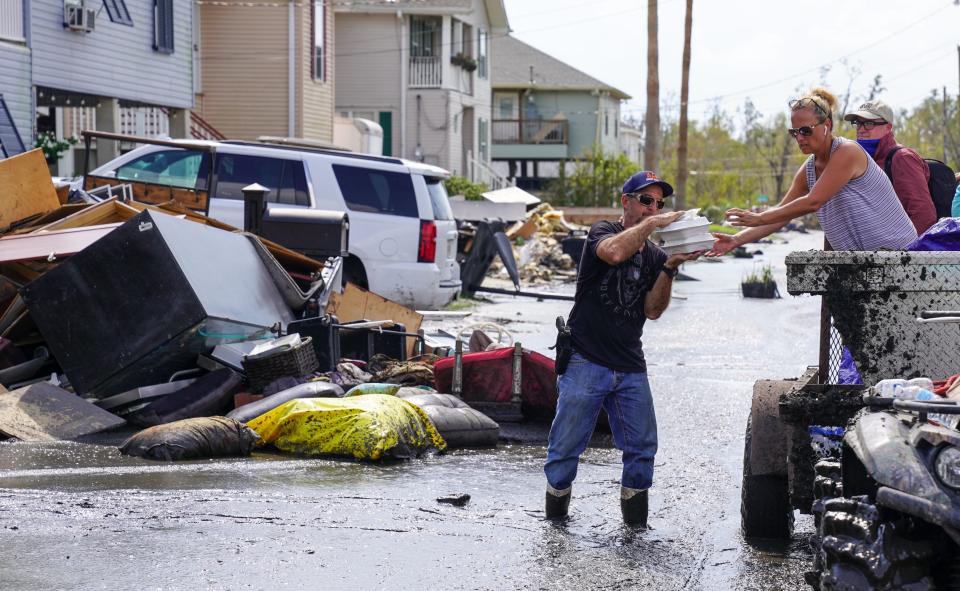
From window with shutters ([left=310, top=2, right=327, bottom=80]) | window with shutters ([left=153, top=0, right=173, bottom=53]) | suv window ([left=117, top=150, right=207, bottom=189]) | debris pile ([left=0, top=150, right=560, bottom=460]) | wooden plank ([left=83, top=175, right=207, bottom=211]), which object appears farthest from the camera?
window with shutters ([left=310, top=2, right=327, bottom=80])

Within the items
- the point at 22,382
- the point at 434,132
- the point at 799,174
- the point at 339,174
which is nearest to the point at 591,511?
the point at 799,174

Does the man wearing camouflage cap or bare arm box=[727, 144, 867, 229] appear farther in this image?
the man wearing camouflage cap

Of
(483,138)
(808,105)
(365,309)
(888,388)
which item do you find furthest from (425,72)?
(888,388)

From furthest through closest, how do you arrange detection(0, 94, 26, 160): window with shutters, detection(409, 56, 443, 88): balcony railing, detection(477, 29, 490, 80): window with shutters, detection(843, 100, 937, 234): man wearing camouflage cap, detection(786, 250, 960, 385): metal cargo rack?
detection(477, 29, 490, 80): window with shutters
detection(409, 56, 443, 88): balcony railing
detection(0, 94, 26, 160): window with shutters
detection(843, 100, 937, 234): man wearing camouflage cap
detection(786, 250, 960, 385): metal cargo rack

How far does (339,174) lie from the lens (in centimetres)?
1636

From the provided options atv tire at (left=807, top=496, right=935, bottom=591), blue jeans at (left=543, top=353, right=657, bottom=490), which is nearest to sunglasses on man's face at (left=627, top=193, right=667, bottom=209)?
blue jeans at (left=543, top=353, right=657, bottom=490)

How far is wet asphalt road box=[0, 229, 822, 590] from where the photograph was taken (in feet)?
18.5

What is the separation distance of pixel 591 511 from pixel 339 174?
9.84 m

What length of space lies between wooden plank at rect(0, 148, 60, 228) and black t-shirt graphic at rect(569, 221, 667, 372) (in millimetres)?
6851

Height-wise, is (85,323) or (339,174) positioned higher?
(339,174)

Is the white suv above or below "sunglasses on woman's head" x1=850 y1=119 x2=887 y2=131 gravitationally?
below

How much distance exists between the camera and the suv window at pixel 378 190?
16.4 m

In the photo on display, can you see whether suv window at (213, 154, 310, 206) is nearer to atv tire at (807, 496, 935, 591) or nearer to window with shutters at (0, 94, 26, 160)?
window with shutters at (0, 94, 26, 160)

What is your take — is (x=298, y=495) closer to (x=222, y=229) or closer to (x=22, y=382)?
(x=22, y=382)
